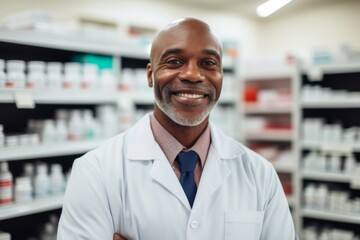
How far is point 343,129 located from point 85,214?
3172mm

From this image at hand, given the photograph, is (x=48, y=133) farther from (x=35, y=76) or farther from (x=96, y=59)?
(x=96, y=59)

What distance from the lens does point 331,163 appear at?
3.45 meters

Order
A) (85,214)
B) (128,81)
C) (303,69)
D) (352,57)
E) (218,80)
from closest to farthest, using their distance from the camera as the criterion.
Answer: (85,214)
(218,80)
(128,81)
(352,57)
(303,69)

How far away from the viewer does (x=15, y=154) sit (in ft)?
7.29

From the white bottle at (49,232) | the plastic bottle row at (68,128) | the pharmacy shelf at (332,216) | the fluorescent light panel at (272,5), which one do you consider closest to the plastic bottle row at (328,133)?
the pharmacy shelf at (332,216)

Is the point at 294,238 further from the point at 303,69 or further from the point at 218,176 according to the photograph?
the point at 303,69

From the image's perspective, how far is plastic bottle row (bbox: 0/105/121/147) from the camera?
2.34 metres

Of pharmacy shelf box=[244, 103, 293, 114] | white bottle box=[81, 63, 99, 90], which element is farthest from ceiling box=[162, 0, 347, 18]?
white bottle box=[81, 63, 99, 90]

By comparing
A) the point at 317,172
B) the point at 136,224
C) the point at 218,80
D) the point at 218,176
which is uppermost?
the point at 218,80

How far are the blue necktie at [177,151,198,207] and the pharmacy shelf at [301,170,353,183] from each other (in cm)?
248

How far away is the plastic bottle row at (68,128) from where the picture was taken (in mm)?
2342

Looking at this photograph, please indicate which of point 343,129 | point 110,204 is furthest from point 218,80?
point 343,129

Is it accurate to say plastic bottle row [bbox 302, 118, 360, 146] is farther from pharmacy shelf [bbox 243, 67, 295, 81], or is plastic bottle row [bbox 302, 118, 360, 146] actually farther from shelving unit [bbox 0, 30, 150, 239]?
shelving unit [bbox 0, 30, 150, 239]

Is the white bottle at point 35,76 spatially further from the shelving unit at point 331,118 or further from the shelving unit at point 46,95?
the shelving unit at point 331,118
